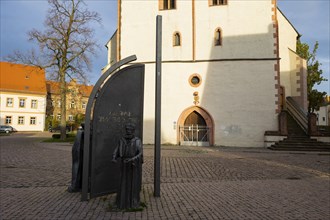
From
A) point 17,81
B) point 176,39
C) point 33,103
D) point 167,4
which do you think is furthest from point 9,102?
point 176,39

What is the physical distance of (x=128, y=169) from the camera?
196 inches

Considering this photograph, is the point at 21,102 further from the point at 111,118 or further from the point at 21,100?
the point at 111,118

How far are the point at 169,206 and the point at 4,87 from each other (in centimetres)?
5346

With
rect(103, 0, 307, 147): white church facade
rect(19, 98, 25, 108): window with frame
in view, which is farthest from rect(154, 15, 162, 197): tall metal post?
rect(19, 98, 25, 108): window with frame

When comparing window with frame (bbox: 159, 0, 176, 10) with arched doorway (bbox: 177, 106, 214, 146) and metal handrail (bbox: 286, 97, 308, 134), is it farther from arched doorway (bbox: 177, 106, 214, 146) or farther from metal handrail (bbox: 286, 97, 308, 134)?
metal handrail (bbox: 286, 97, 308, 134)

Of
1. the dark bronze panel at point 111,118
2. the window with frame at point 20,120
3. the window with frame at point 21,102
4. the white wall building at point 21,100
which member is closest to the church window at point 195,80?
the dark bronze panel at point 111,118

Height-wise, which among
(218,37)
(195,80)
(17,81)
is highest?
(17,81)

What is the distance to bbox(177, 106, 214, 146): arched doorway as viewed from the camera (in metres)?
20.9

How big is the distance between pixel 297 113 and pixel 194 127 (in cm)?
851

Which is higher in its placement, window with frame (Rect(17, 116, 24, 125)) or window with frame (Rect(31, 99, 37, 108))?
window with frame (Rect(31, 99, 37, 108))

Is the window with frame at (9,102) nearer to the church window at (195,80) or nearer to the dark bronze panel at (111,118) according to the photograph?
the church window at (195,80)

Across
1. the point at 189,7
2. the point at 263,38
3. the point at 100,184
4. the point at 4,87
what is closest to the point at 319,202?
the point at 100,184

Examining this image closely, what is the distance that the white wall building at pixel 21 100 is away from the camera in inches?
1962

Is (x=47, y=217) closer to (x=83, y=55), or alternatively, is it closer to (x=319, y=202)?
(x=319, y=202)
